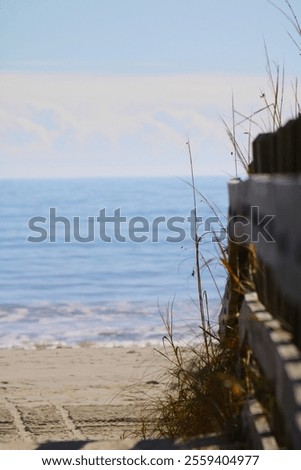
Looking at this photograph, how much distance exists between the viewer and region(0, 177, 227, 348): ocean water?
10094 millimetres

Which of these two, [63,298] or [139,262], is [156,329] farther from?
[139,262]

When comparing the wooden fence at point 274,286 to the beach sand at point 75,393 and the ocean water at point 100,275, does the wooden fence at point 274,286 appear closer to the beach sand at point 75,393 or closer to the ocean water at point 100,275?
the ocean water at point 100,275

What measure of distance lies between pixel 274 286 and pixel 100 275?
51.1 ft

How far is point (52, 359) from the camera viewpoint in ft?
26.8

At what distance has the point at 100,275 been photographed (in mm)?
18656

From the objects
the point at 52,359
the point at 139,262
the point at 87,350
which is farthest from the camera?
the point at 139,262

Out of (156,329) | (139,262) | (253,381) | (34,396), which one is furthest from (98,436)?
(139,262)

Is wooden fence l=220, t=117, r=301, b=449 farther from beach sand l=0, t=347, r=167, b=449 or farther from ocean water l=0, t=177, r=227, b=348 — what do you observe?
beach sand l=0, t=347, r=167, b=449

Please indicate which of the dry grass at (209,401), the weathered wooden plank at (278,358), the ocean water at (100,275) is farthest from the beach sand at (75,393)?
the weathered wooden plank at (278,358)

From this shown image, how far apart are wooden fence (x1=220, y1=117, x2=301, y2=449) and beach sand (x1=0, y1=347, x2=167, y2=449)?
0.66 meters

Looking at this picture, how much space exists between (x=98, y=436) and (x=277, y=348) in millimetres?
2568

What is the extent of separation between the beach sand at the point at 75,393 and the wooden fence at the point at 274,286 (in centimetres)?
66

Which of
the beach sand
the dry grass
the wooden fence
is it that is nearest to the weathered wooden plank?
the wooden fence

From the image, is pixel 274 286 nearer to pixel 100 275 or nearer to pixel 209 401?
pixel 209 401
